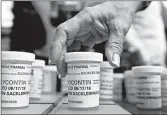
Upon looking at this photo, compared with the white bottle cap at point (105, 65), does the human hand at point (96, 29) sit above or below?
above

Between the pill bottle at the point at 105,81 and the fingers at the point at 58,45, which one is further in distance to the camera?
the pill bottle at the point at 105,81

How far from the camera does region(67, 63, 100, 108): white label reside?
0.72 m

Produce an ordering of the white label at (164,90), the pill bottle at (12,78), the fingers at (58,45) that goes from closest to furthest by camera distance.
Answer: the pill bottle at (12,78) < the fingers at (58,45) < the white label at (164,90)

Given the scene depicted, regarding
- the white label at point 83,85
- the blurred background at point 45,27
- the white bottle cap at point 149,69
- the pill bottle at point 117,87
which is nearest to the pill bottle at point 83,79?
the white label at point 83,85

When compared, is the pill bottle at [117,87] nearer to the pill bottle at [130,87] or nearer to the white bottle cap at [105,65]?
the pill bottle at [130,87]

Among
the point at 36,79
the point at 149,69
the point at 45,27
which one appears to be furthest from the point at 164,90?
the point at 45,27

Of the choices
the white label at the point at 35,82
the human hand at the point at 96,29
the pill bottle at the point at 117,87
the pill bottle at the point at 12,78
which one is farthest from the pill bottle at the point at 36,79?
the pill bottle at the point at 117,87

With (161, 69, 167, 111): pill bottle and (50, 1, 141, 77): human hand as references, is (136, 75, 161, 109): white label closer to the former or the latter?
(161, 69, 167, 111): pill bottle

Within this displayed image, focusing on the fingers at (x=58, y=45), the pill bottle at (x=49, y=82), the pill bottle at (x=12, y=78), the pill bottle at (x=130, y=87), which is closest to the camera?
the pill bottle at (x=12, y=78)

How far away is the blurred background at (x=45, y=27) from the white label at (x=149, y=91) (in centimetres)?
21

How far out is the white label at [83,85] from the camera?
0.72 m

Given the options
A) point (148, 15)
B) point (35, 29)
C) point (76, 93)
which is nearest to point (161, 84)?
point (76, 93)

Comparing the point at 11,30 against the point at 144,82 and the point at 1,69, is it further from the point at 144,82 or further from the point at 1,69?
the point at 144,82

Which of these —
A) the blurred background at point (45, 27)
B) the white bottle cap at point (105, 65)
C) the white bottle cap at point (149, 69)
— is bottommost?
the white bottle cap at point (149, 69)
